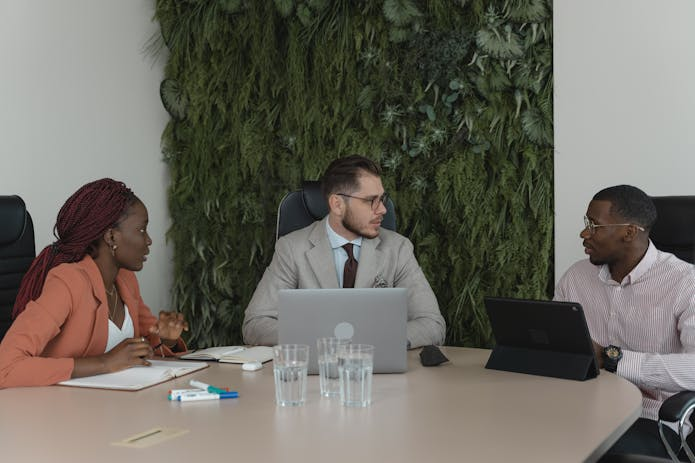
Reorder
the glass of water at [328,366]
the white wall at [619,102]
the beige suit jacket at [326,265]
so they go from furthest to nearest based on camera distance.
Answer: the white wall at [619,102] < the beige suit jacket at [326,265] < the glass of water at [328,366]

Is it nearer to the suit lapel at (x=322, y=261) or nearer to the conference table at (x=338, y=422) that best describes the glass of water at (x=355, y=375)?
the conference table at (x=338, y=422)

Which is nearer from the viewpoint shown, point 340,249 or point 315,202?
point 340,249

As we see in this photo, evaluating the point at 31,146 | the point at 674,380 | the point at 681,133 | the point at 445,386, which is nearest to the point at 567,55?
the point at 681,133

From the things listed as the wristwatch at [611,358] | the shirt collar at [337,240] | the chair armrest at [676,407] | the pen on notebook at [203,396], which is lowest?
the chair armrest at [676,407]

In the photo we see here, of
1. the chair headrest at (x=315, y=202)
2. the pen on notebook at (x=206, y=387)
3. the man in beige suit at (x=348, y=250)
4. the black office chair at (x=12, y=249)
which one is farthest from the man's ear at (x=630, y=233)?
the black office chair at (x=12, y=249)

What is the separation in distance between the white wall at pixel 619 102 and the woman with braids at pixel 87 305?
1.99 m

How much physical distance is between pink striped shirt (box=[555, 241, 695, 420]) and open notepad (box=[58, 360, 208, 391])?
126 centimetres

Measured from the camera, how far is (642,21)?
11.9 feet

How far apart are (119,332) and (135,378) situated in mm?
469

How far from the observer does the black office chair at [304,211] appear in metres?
3.45

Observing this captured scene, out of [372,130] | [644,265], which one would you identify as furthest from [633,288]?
[372,130]

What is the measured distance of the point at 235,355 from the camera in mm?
2605

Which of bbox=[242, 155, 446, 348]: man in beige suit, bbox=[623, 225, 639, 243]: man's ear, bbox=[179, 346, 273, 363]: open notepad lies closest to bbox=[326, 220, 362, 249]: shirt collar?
bbox=[242, 155, 446, 348]: man in beige suit

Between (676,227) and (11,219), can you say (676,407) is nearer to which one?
(676,227)
